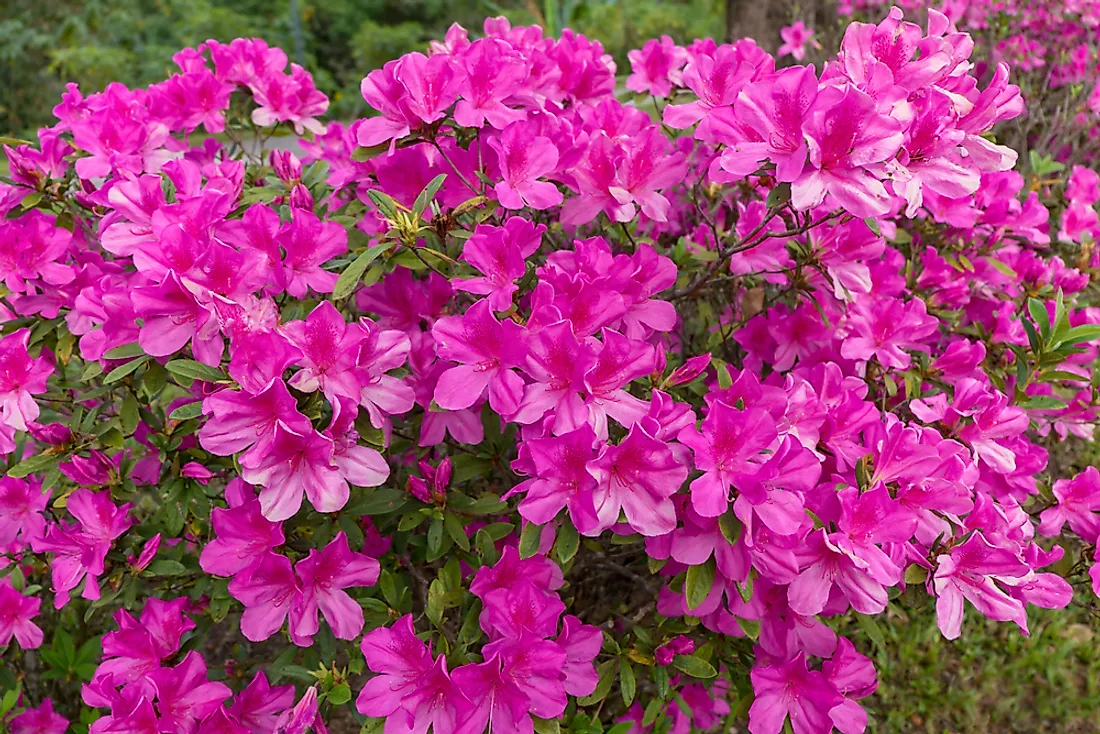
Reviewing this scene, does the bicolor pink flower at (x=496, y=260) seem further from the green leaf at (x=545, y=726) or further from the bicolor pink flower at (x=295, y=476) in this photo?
the green leaf at (x=545, y=726)

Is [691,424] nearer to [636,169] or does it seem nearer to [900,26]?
[636,169]

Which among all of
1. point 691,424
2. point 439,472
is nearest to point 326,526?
point 439,472

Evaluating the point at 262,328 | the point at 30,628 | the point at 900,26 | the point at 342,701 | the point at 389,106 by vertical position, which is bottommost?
the point at 30,628

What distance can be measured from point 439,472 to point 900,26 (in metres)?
A: 1.04

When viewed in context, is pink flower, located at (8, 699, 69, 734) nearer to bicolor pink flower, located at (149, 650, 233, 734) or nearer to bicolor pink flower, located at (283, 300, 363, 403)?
bicolor pink flower, located at (149, 650, 233, 734)

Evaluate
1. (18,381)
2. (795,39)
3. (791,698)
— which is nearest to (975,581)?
(791,698)

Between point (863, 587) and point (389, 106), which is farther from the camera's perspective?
point (389, 106)

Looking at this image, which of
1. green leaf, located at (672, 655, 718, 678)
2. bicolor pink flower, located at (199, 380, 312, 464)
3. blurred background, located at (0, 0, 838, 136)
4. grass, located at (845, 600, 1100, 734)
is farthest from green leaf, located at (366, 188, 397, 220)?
blurred background, located at (0, 0, 838, 136)

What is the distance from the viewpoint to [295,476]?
47.6 inches

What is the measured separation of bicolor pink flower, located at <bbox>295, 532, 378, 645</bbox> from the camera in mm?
1351

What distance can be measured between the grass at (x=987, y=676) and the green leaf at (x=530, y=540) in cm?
156

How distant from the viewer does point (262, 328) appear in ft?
4.07

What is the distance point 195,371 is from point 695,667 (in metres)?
0.98

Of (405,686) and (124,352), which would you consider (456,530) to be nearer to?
(405,686)
